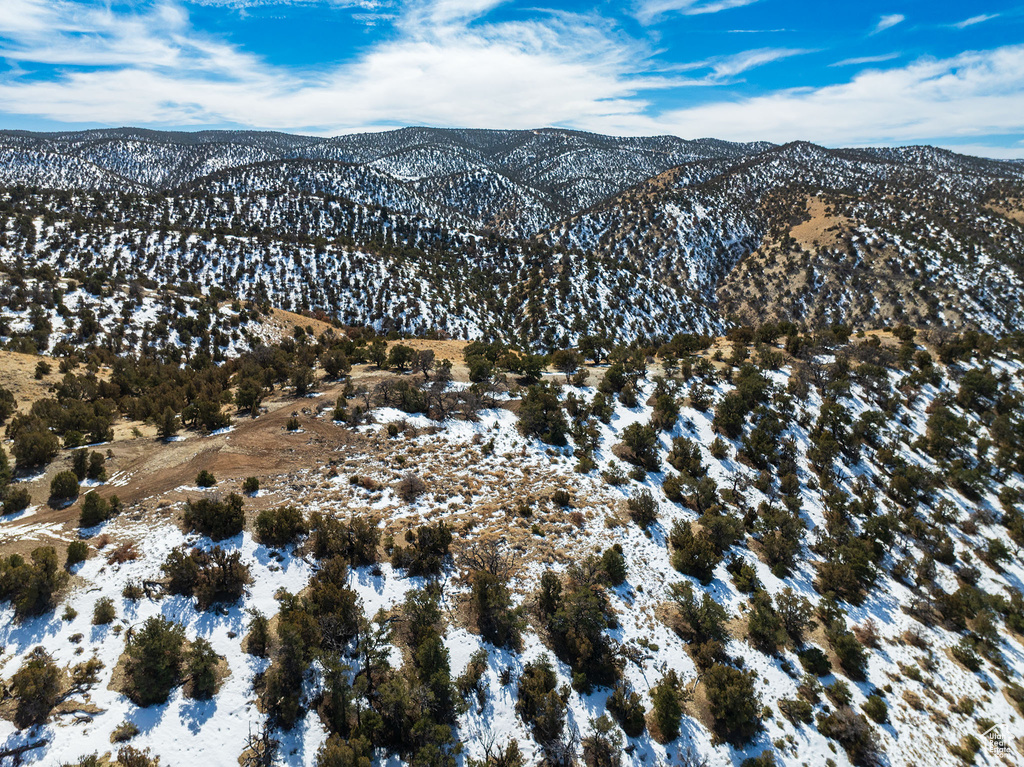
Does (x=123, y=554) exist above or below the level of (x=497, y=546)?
above

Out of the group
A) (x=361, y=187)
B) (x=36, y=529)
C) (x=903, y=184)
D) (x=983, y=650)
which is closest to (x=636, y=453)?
(x=983, y=650)

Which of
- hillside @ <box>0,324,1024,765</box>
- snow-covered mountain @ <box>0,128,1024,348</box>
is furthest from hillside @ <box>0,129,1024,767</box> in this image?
snow-covered mountain @ <box>0,128,1024,348</box>

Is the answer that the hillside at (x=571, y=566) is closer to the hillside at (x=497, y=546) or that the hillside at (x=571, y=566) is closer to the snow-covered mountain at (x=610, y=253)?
the hillside at (x=497, y=546)

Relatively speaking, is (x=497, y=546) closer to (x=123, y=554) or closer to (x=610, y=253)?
(x=123, y=554)

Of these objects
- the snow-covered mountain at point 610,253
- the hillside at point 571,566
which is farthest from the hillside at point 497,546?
the snow-covered mountain at point 610,253

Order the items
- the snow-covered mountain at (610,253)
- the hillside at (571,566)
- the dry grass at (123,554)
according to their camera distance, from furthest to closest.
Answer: the snow-covered mountain at (610,253) → the dry grass at (123,554) → the hillside at (571,566)

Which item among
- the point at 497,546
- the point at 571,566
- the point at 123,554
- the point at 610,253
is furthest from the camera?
the point at 610,253

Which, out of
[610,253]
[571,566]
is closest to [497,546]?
[571,566]

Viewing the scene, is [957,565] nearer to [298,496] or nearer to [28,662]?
[298,496]

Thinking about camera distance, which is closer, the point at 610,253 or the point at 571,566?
the point at 571,566

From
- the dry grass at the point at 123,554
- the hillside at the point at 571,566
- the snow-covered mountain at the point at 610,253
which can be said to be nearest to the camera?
the hillside at the point at 571,566

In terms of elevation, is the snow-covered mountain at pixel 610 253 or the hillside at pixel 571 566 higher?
the snow-covered mountain at pixel 610 253

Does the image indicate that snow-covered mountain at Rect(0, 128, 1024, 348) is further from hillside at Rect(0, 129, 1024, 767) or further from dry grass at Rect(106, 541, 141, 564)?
dry grass at Rect(106, 541, 141, 564)
